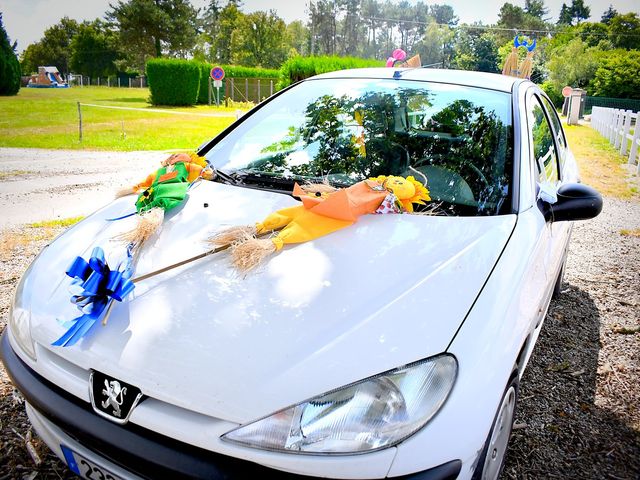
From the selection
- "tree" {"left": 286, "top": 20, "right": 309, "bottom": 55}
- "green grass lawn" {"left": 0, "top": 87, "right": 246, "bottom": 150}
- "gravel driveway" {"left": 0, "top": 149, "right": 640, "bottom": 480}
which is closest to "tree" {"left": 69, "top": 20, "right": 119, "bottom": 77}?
"tree" {"left": 286, "top": 20, "right": 309, "bottom": 55}

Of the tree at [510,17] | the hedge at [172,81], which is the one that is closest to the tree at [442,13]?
the tree at [510,17]

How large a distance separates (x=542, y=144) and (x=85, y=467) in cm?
262

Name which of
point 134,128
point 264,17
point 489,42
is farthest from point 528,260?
point 489,42

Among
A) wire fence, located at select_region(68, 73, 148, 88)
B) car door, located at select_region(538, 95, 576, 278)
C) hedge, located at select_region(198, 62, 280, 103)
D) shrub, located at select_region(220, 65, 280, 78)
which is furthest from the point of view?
wire fence, located at select_region(68, 73, 148, 88)

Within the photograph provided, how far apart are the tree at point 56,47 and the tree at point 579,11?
82.3 m

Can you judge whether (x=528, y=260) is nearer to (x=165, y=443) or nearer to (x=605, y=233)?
(x=165, y=443)

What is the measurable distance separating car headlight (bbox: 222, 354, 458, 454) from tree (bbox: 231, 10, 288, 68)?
52.8 m

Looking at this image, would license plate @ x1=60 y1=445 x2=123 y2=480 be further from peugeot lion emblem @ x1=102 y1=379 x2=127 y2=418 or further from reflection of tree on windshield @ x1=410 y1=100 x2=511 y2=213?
reflection of tree on windshield @ x1=410 y1=100 x2=511 y2=213

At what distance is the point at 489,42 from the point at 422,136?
65.6 metres

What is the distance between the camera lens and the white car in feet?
4.14

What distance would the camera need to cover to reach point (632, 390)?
8.82 ft

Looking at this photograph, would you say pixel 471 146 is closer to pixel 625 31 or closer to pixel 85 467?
pixel 85 467

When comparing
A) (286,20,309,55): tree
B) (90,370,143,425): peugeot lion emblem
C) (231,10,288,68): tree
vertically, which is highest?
(286,20,309,55): tree

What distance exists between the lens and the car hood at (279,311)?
4.33 feet
